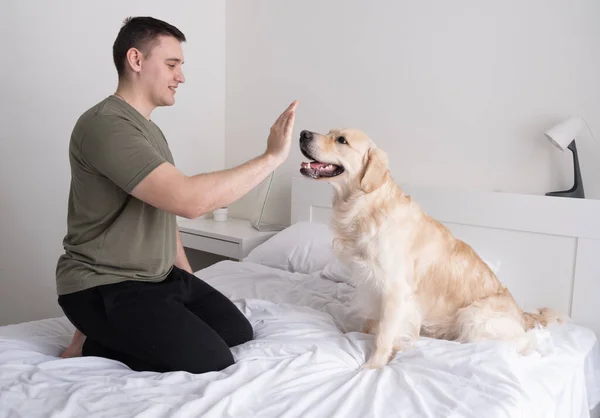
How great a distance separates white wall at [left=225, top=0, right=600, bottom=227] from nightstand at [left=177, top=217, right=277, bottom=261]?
31 centimetres

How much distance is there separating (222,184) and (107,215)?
0.42m

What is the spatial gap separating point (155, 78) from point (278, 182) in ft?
5.97

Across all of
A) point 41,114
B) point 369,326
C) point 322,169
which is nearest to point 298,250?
point 369,326

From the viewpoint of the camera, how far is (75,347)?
177cm

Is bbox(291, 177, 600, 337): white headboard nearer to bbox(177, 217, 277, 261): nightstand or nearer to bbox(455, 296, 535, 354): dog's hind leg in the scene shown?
bbox(455, 296, 535, 354): dog's hind leg

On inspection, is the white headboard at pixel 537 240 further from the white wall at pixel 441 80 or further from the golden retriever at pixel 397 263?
the golden retriever at pixel 397 263

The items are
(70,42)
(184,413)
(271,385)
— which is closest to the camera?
(184,413)

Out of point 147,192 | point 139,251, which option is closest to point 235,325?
point 139,251

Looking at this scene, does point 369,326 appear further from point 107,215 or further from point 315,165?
point 107,215

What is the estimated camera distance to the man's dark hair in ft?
5.84

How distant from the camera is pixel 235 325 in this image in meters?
1.89

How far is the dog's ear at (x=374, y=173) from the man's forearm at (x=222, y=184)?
36 cm

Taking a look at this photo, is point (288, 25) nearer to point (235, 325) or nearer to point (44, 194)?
point (44, 194)

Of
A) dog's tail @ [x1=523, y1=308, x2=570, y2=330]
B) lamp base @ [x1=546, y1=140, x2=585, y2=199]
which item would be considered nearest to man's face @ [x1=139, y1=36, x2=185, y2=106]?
dog's tail @ [x1=523, y1=308, x2=570, y2=330]
